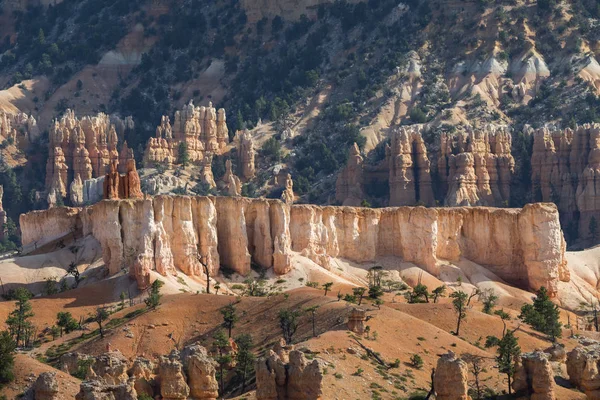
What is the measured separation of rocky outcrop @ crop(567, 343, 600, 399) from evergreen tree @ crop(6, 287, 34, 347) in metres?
31.7

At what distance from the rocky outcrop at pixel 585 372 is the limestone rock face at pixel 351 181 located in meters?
95.2

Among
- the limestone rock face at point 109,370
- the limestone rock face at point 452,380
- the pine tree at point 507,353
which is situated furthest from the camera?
the pine tree at point 507,353

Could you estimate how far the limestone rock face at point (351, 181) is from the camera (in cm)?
19125

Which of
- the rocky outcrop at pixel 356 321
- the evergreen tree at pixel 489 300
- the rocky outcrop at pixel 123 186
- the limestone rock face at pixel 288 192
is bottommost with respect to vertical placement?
the evergreen tree at pixel 489 300

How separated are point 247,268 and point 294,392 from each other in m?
53.0

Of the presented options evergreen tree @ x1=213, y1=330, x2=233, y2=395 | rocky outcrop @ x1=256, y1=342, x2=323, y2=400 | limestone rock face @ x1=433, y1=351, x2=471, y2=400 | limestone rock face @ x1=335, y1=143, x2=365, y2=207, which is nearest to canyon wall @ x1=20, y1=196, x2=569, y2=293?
evergreen tree @ x1=213, y1=330, x2=233, y2=395

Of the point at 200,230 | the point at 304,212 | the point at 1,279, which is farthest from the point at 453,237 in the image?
the point at 1,279

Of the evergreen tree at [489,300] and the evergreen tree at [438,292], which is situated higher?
the evergreen tree at [438,292]

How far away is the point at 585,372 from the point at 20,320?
34461 millimetres

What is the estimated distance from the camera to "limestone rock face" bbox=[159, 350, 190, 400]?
80500 mm

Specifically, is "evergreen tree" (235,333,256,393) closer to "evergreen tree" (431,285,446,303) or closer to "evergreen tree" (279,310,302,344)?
"evergreen tree" (279,310,302,344)

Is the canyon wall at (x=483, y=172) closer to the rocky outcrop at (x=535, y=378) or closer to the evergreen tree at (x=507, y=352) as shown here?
the evergreen tree at (x=507, y=352)

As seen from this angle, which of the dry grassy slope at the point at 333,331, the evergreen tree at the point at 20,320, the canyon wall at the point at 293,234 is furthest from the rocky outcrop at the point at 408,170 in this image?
the evergreen tree at the point at 20,320

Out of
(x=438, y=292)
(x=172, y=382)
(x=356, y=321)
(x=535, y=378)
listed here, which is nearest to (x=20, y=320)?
(x=356, y=321)
